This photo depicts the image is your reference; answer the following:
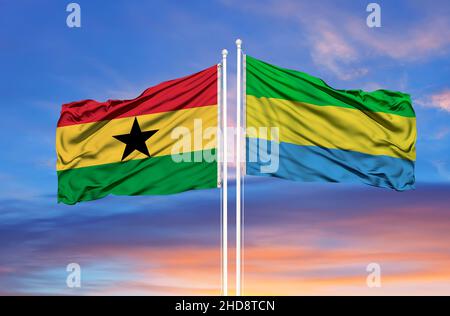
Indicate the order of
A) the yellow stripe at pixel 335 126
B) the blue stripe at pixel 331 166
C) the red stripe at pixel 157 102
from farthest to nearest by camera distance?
1. the red stripe at pixel 157 102
2. the yellow stripe at pixel 335 126
3. the blue stripe at pixel 331 166

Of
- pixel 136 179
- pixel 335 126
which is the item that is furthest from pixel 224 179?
pixel 335 126

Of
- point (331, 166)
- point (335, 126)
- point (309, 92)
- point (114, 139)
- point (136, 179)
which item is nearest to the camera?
point (331, 166)

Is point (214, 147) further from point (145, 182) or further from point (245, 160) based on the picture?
point (145, 182)

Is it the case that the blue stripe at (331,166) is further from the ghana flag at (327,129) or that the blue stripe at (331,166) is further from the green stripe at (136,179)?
the green stripe at (136,179)

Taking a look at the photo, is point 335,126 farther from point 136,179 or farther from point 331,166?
point 136,179

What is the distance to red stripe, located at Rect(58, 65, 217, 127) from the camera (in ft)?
66.5

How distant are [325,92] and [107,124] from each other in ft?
20.3

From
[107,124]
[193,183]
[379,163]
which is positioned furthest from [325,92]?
[107,124]

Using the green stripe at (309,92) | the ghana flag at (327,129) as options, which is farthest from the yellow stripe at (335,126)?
the green stripe at (309,92)

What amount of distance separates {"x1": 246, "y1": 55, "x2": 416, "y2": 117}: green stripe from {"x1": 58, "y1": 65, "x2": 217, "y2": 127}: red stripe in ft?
3.65

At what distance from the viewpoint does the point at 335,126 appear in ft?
68.3

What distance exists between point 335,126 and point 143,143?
5247 mm

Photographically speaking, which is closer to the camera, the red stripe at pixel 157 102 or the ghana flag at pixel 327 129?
the ghana flag at pixel 327 129

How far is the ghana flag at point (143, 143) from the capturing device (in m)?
20.2
